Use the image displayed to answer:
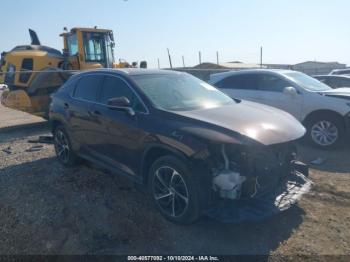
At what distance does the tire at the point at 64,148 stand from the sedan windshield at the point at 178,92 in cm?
205

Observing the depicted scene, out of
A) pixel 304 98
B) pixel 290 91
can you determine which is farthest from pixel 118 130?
pixel 304 98

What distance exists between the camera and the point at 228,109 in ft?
15.0

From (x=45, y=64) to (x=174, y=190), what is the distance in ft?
30.1

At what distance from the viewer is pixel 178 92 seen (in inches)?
191

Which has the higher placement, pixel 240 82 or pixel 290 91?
pixel 240 82

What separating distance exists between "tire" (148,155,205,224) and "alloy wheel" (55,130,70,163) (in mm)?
2497

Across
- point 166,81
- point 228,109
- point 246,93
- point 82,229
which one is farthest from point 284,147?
point 246,93

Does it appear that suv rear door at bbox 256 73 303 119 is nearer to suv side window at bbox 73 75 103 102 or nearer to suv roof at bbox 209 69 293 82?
suv roof at bbox 209 69 293 82

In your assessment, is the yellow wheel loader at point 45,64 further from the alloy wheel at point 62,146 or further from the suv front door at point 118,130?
the suv front door at point 118,130

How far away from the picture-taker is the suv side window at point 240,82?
856 centimetres

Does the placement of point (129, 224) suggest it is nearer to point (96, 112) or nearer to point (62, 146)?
point (96, 112)

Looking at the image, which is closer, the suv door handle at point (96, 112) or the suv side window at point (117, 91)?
the suv side window at point (117, 91)

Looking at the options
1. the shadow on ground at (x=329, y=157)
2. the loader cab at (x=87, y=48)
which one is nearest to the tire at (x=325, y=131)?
the shadow on ground at (x=329, y=157)

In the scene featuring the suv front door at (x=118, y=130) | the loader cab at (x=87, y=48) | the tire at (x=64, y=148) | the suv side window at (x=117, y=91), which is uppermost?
the loader cab at (x=87, y=48)
